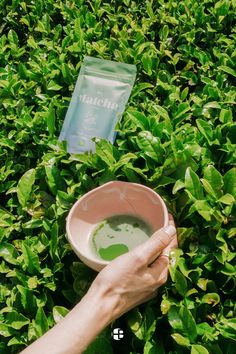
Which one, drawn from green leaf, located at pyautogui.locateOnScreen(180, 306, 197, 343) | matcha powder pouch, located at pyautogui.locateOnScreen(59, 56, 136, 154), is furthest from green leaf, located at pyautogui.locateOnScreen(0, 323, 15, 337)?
matcha powder pouch, located at pyautogui.locateOnScreen(59, 56, 136, 154)

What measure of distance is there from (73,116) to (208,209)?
2.75ft

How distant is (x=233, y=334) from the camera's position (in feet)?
4.61

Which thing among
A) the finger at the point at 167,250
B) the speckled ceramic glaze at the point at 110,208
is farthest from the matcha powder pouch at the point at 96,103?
the finger at the point at 167,250

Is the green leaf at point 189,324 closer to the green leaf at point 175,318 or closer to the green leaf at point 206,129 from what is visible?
the green leaf at point 175,318

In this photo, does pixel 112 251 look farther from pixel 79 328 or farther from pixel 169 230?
pixel 79 328

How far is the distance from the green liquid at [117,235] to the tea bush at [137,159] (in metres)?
0.10

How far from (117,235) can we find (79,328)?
48cm

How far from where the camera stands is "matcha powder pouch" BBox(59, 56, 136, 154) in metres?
2.04

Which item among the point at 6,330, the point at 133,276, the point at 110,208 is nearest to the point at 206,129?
the point at 110,208

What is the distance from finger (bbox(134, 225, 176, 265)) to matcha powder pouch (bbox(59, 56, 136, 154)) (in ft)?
2.11

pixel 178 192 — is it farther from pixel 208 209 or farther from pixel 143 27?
pixel 143 27

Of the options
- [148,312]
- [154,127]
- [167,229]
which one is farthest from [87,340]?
[154,127]

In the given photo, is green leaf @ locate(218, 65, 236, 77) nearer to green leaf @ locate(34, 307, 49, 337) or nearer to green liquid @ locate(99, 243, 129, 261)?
green liquid @ locate(99, 243, 129, 261)

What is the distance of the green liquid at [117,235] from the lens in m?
1.67
